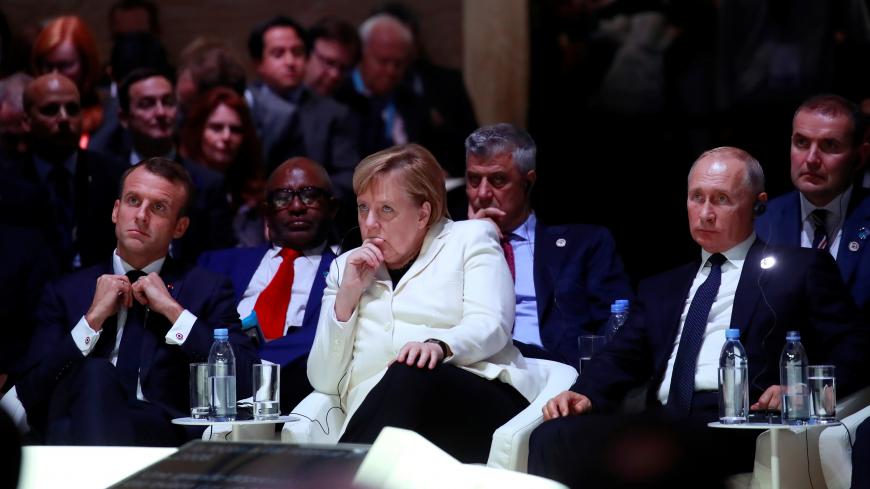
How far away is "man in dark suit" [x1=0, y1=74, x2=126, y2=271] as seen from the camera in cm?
553

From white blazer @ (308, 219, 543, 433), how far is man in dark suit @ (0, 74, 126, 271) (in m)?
1.67

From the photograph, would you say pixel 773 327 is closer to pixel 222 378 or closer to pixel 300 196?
pixel 222 378

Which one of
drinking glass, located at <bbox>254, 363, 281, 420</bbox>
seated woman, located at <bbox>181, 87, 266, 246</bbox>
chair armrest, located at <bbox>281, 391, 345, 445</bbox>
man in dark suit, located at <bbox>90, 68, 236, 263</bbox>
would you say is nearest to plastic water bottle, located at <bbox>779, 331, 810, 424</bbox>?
chair armrest, located at <bbox>281, 391, 345, 445</bbox>

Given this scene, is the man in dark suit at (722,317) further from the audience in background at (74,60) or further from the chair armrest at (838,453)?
the audience in background at (74,60)

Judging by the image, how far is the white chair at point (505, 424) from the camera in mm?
3771

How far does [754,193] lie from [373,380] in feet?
4.14

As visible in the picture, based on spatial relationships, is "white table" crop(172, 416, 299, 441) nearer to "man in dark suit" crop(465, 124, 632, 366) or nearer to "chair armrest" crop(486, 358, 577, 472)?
"chair armrest" crop(486, 358, 577, 472)

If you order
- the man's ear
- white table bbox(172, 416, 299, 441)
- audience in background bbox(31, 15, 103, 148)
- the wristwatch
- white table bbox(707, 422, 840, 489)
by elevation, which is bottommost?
white table bbox(707, 422, 840, 489)

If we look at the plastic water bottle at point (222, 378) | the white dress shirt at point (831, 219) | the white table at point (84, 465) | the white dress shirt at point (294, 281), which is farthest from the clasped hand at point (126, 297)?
the white dress shirt at point (831, 219)

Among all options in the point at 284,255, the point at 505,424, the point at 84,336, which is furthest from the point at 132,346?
the point at 505,424

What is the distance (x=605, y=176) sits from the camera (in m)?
6.30

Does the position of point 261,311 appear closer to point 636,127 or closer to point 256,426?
point 256,426

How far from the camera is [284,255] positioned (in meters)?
5.02

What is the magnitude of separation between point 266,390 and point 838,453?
1.61m
